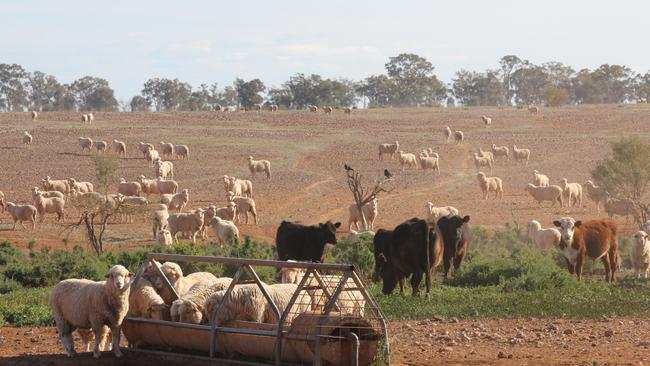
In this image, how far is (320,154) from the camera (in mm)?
63219

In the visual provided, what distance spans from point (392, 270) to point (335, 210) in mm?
22978

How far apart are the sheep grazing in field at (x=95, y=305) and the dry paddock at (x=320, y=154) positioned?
20044mm

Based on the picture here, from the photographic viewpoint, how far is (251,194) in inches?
Result: 1870

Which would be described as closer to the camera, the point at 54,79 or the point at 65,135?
the point at 65,135

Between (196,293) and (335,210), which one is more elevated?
(196,293)

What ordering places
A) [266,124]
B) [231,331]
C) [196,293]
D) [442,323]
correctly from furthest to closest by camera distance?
[266,124] < [442,323] < [196,293] < [231,331]

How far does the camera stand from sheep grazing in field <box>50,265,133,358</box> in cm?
1343

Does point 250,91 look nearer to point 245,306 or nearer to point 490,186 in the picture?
point 490,186

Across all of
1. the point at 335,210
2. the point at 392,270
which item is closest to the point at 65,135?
the point at 335,210

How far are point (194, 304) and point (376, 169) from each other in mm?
43377

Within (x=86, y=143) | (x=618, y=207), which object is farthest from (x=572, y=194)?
(x=86, y=143)

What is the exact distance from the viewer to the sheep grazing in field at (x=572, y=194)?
4588cm

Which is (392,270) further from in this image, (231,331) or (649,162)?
(649,162)

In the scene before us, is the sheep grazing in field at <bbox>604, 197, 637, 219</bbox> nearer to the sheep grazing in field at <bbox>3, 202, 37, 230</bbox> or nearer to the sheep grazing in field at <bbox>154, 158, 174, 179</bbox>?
the sheep grazing in field at <bbox>3, 202, 37, 230</bbox>
